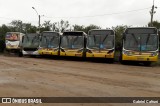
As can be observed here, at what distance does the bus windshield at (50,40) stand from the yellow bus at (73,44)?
926 mm

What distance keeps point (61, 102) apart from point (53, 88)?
2.37 metres

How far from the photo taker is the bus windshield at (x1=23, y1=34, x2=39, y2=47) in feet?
115

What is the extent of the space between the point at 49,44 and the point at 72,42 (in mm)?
2585

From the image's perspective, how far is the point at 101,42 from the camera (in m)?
28.0

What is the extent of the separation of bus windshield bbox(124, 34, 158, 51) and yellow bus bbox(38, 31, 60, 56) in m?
7.44

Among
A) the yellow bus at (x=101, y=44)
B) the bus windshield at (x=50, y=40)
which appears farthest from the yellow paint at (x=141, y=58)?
the bus windshield at (x=50, y=40)

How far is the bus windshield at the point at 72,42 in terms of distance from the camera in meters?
30.0

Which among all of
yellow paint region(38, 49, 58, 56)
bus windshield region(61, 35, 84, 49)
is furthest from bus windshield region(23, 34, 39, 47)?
bus windshield region(61, 35, 84, 49)

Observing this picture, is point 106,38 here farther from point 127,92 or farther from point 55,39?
point 127,92

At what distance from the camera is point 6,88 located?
11883 millimetres

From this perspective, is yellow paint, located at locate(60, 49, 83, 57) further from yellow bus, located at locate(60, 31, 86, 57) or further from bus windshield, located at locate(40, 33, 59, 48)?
bus windshield, located at locate(40, 33, 59, 48)

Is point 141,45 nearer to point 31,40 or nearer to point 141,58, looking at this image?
point 141,58

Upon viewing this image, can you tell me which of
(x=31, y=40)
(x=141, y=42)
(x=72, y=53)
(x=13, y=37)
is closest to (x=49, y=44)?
(x=72, y=53)

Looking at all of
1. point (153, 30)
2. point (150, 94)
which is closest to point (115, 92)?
point (150, 94)
